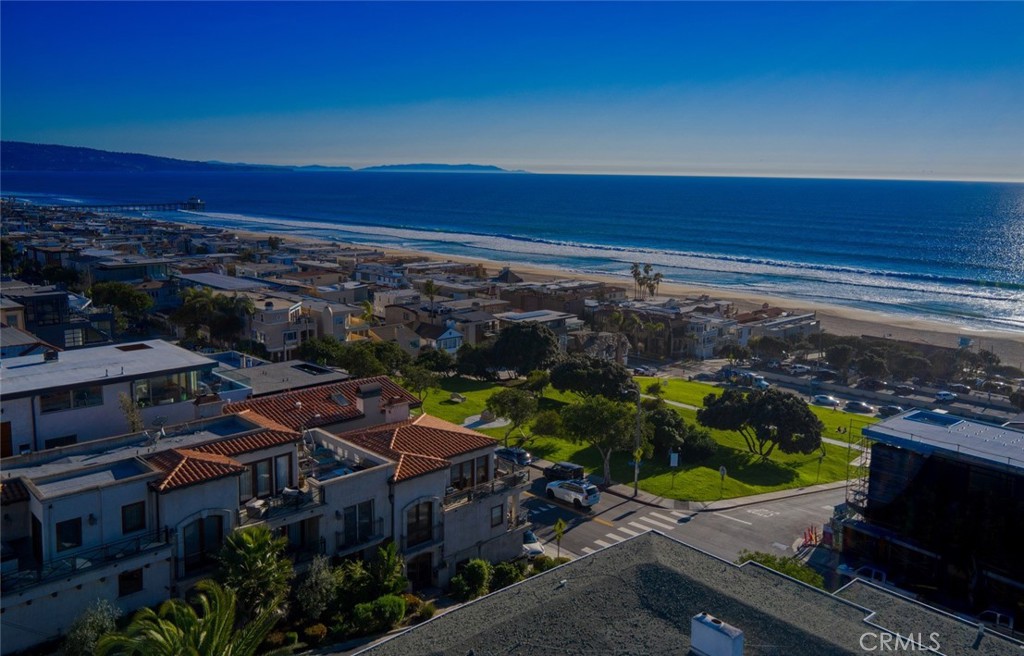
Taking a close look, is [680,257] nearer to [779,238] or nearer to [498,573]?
[779,238]

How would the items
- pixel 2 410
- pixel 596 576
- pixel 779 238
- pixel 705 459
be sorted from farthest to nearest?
1. pixel 779 238
2. pixel 705 459
3. pixel 2 410
4. pixel 596 576

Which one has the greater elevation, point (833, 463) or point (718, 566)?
point (718, 566)

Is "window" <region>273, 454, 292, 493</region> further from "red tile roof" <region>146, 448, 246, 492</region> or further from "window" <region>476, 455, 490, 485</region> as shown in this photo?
"window" <region>476, 455, 490, 485</region>

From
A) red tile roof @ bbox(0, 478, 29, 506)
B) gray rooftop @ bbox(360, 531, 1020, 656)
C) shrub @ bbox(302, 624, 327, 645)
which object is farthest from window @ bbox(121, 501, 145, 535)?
gray rooftop @ bbox(360, 531, 1020, 656)

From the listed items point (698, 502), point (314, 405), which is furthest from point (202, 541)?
point (698, 502)

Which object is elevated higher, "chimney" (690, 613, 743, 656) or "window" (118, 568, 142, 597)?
"chimney" (690, 613, 743, 656)

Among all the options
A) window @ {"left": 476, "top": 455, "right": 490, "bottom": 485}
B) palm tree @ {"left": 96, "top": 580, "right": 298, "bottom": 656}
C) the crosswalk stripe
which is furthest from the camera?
the crosswalk stripe

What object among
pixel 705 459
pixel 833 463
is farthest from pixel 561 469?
pixel 833 463

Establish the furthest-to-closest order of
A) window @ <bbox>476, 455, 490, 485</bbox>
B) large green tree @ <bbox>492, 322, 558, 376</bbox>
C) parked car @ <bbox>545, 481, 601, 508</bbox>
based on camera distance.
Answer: large green tree @ <bbox>492, 322, 558, 376</bbox>
parked car @ <bbox>545, 481, 601, 508</bbox>
window @ <bbox>476, 455, 490, 485</bbox>
